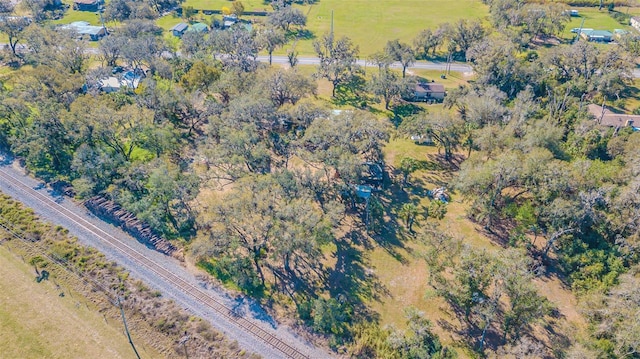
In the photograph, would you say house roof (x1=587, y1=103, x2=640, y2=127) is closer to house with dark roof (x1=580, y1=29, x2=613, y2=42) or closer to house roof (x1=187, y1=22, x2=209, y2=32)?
house with dark roof (x1=580, y1=29, x2=613, y2=42)

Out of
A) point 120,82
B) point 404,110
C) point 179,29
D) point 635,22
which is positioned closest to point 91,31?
point 179,29

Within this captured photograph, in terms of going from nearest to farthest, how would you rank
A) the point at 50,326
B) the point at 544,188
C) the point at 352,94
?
the point at 50,326 → the point at 544,188 → the point at 352,94

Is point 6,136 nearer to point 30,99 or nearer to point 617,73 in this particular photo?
point 30,99

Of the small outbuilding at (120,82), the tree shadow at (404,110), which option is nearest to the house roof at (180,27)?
the small outbuilding at (120,82)

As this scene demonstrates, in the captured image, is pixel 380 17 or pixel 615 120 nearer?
pixel 615 120

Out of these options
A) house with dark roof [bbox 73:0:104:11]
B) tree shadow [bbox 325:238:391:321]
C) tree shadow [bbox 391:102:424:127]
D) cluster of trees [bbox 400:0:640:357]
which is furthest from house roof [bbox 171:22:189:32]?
tree shadow [bbox 325:238:391:321]

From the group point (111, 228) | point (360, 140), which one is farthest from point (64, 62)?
point (360, 140)

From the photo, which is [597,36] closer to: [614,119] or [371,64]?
[614,119]
